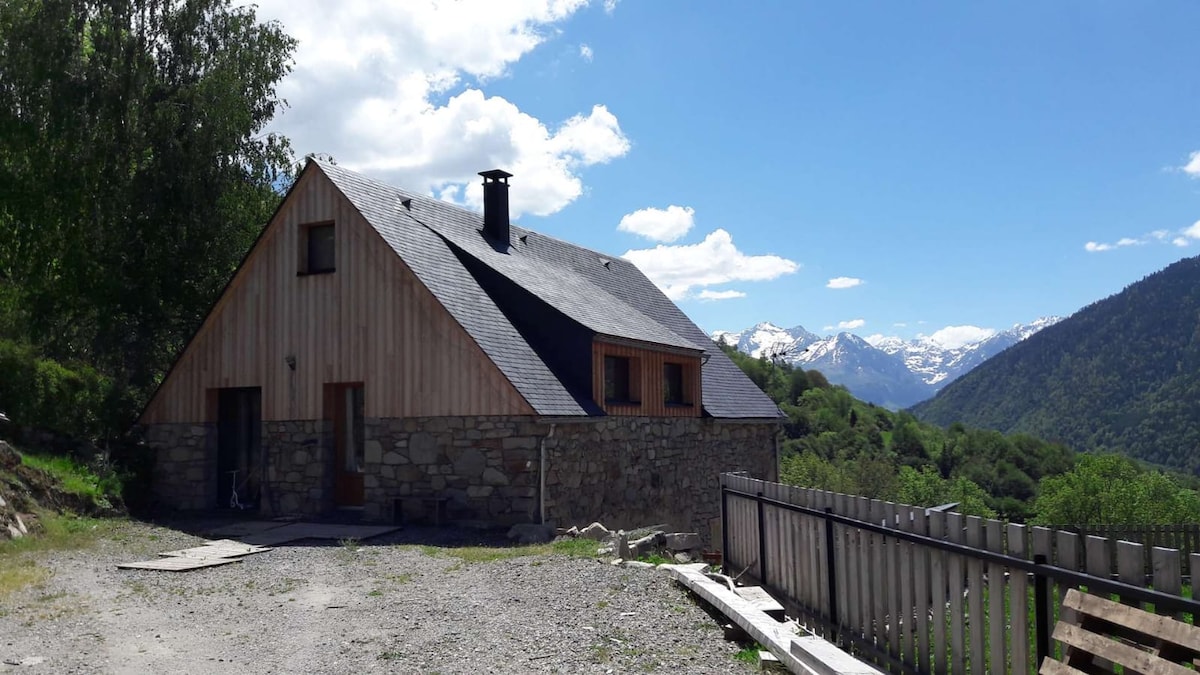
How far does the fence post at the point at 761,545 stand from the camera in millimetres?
9117

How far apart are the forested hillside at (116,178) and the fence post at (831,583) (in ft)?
61.1

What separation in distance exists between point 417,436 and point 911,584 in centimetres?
1079

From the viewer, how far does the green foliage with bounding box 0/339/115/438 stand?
55.5 feet

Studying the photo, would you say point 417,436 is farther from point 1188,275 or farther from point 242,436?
point 1188,275

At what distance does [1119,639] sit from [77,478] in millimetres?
15774

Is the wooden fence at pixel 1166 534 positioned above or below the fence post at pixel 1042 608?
below

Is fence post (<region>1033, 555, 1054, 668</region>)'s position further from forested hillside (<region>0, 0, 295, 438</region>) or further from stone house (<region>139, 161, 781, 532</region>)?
forested hillside (<region>0, 0, 295, 438</region>)

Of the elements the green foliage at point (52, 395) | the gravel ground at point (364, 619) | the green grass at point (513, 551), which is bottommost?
the green grass at point (513, 551)

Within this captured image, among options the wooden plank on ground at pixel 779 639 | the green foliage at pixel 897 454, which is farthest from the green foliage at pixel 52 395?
the green foliage at pixel 897 454

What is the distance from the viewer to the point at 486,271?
18.0 metres

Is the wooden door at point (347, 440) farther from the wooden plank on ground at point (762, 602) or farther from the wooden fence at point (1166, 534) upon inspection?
the wooden fence at point (1166, 534)

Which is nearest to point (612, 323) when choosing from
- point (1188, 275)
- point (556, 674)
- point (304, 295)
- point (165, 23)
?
point (304, 295)

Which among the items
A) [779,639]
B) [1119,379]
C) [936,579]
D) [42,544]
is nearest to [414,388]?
[42,544]

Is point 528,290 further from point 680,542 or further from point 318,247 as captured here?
point 680,542
